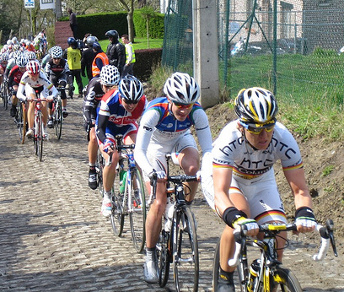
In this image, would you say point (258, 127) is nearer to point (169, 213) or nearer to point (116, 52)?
point (169, 213)

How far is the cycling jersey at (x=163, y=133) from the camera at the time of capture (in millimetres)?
6246

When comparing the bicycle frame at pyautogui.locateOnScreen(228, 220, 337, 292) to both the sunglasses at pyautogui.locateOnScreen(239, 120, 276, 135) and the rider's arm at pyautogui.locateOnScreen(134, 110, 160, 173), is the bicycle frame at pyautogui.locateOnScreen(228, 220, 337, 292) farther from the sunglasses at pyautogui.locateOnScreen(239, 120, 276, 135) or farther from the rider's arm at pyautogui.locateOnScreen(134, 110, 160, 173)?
the rider's arm at pyautogui.locateOnScreen(134, 110, 160, 173)

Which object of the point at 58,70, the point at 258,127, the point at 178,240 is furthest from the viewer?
the point at 58,70

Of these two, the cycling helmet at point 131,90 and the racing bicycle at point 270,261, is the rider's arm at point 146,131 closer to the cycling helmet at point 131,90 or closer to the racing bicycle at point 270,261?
the cycling helmet at point 131,90

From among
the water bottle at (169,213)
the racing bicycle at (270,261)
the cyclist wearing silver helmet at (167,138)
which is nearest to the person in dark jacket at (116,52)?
the cyclist wearing silver helmet at (167,138)

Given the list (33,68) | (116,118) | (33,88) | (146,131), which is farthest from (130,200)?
(33,88)

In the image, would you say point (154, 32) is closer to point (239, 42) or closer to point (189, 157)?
point (239, 42)

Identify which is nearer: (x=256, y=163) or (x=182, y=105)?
(x=256, y=163)

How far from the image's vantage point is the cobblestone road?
636 centimetres

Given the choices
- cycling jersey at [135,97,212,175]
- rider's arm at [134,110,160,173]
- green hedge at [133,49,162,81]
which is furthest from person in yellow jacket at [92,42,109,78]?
rider's arm at [134,110,160,173]

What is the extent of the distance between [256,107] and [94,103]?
20.0 feet

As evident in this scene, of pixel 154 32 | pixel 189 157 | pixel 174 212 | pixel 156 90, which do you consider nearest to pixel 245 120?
pixel 174 212

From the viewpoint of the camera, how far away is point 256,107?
168 inches

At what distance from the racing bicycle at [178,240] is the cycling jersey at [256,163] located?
2.27ft
